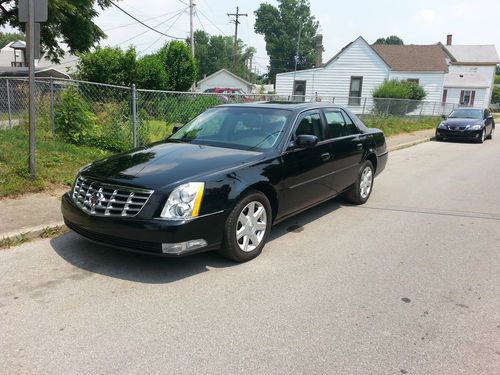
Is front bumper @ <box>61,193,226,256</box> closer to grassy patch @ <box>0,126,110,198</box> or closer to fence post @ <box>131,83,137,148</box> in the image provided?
grassy patch @ <box>0,126,110,198</box>

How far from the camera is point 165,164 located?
4.53 m

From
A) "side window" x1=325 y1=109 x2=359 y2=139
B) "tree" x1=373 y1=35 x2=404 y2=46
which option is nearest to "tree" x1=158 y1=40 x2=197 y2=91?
"side window" x1=325 y1=109 x2=359 y2=139

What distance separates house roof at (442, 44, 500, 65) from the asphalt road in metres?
51.4

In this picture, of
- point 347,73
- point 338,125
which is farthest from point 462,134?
point 347,73

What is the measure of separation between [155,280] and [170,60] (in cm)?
1728

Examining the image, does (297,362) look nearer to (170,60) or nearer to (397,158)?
(397,158)

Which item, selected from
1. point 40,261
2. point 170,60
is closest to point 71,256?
point 40,261

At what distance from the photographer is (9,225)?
5199 mm

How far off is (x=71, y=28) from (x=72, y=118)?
16520mm

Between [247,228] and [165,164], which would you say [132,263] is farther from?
[247,228]

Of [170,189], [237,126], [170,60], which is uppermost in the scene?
[170,60]

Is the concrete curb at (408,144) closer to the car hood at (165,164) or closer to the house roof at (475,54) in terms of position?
the car hood at (165,164)

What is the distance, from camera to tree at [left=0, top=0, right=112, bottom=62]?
2266 cm

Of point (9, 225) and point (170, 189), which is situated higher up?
point (170, 189)
